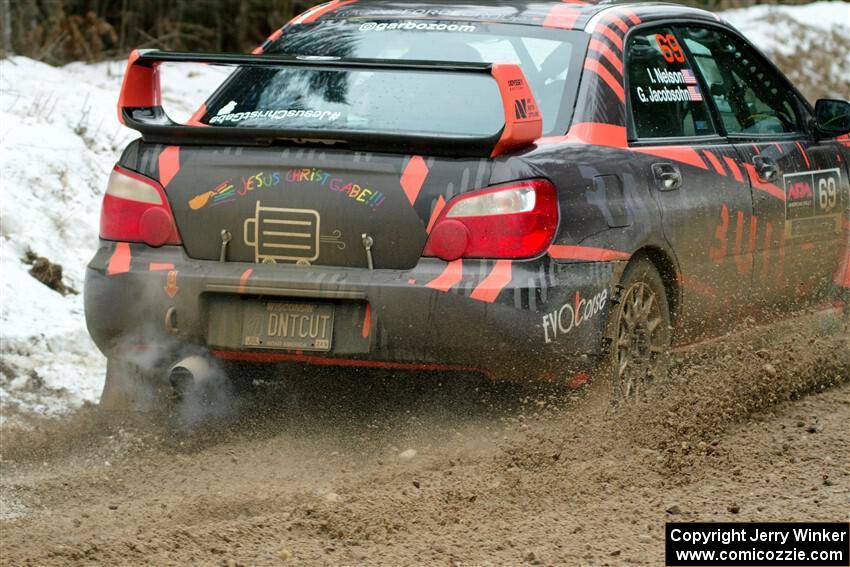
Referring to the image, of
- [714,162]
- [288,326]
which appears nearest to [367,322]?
[288,326]

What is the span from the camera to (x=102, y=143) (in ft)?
32.6

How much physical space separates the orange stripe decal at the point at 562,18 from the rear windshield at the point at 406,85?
48 mm

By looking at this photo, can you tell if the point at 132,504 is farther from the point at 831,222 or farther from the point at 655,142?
the point at 831,222

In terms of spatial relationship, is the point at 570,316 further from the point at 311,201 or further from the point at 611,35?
the point at 611,35

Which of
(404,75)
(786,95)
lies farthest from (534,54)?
(786,95)

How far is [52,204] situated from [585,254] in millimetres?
4471

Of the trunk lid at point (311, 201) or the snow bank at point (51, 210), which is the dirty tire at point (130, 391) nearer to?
the trunk lid at point (311, 201)

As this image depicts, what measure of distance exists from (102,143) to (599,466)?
19.2ft

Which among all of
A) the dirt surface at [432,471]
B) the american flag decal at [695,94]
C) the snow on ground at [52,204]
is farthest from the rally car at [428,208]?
the snow on ground at [52,204]

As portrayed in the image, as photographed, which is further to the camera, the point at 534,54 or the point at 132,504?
the point at 534,54

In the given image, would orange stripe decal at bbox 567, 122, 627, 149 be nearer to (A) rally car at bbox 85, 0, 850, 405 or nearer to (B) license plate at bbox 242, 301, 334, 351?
(A) rally car at bbox 85, 0, 850, 405

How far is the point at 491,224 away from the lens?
16.5 feet

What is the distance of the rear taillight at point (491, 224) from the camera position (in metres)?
5.04

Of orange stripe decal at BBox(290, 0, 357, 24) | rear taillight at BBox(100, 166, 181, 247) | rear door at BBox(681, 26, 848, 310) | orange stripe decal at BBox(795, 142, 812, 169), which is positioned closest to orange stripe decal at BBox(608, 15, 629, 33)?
rear door at BBox(681, 26, 848, 310)
